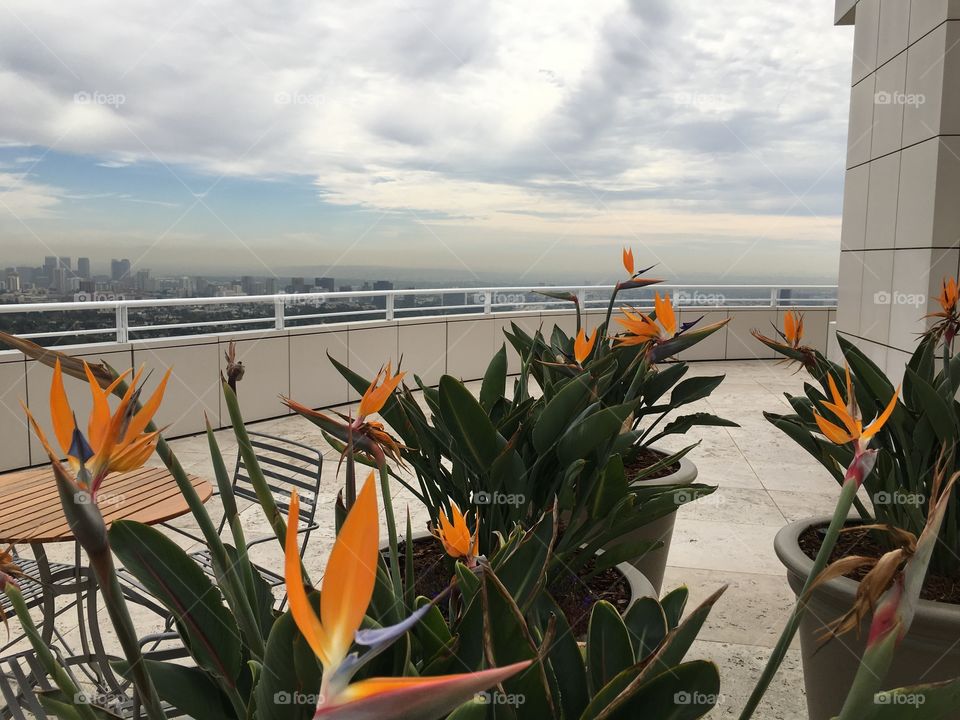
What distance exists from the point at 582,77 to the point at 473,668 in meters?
9.48

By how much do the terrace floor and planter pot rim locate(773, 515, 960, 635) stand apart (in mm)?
354

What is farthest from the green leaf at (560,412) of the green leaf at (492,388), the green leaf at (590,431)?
the green leaf at (492,388)

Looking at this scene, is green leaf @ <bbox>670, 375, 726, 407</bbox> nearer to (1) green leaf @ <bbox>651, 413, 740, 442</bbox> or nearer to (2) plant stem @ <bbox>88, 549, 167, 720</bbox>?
(1) green leaf @ <bbox>651, 413, 740, 442</bbox>

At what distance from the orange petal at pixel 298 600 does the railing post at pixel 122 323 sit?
4.94 m

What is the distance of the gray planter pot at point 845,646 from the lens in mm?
1446

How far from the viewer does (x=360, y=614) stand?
0.81 ft

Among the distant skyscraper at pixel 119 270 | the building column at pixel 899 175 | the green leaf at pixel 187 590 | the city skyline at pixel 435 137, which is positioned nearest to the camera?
the green leaf at pixel 187 590

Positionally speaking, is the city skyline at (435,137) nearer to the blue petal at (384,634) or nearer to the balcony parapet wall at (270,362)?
the balcony parapet wall at (270,362)

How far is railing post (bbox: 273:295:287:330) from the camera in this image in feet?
18.6

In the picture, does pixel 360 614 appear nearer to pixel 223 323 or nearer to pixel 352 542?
pixel 352 542

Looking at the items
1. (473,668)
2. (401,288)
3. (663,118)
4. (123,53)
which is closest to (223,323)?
(401,288)

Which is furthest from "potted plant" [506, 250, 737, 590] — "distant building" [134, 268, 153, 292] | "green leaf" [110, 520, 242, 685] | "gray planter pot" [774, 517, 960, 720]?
"distant building" [134, 268, 153, 292]

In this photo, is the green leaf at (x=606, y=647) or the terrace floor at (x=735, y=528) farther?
the terrace floor at (x=735, y=528)

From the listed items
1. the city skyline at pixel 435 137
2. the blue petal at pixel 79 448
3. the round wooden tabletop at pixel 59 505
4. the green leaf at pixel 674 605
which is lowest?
the round wooden tabletop at pixel 59 505
